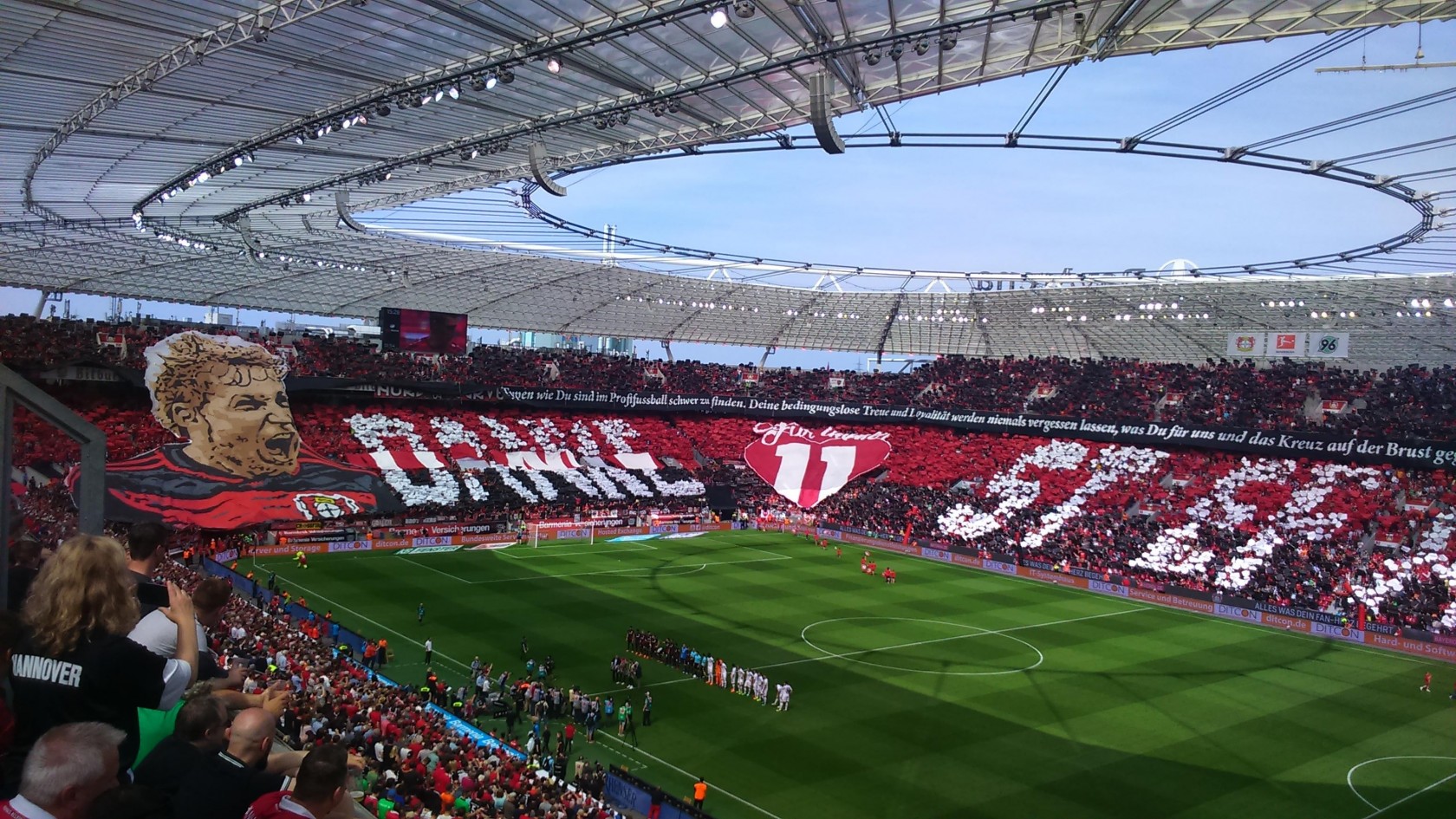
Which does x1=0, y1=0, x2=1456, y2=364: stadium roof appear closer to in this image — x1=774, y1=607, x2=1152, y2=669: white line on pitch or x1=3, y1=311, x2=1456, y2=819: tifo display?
x1=3, y1=311, x2=1456, y2=819: tifo display

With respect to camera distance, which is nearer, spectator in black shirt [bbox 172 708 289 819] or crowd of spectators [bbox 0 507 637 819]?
crowd of spectators [bbox 0 507 637 819]

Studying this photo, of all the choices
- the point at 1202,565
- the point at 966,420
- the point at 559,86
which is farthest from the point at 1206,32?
the point at 966,420

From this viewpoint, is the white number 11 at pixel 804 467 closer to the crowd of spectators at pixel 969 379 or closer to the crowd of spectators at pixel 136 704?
the crowd of spectators at pixel 969 379

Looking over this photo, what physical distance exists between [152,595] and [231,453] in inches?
1670

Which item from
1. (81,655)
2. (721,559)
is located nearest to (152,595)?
(81,655)

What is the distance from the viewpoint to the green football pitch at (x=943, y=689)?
70.0 feet

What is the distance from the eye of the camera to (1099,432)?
5872cm

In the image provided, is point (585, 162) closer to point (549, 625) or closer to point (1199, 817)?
point (549, 625)

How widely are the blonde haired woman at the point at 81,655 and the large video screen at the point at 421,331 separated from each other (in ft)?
181

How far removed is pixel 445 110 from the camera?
2756 centimetres

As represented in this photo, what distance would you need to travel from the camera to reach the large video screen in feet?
190

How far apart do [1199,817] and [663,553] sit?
3209 cm

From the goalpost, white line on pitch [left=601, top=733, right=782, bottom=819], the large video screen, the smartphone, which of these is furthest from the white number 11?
the smartphone

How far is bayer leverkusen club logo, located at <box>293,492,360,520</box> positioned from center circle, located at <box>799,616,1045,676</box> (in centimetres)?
2359
